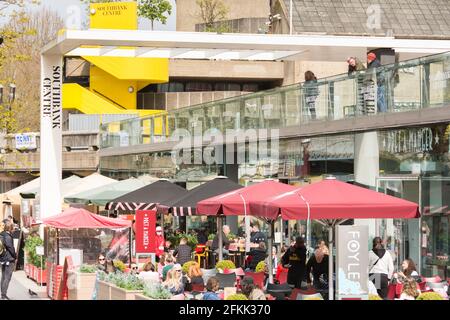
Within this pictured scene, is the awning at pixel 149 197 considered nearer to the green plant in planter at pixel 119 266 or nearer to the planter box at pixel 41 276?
the planter box at pixel 41 276

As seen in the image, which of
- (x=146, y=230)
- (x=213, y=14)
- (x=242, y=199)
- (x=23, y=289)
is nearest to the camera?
(x=242, y=199)

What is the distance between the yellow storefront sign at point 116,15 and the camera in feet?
237

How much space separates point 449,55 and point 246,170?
13026 mm

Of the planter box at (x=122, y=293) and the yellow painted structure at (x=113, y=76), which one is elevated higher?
the yellow painted structure at (x=113, y=76)

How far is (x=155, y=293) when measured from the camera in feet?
57.4

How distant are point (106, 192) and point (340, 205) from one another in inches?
798

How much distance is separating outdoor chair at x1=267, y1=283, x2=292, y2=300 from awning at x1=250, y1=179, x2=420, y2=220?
1522mm

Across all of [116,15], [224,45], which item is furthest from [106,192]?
[116,15]

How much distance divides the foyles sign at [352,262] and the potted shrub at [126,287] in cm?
403

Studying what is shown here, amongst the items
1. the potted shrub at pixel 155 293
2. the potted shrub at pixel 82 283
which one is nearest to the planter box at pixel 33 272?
the potted shrub at pixel 82 283

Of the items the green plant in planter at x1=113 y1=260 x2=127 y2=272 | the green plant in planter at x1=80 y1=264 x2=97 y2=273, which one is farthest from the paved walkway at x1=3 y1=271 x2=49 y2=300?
the green plant in planter at x1=80 y1=264 x2=97 y2=273

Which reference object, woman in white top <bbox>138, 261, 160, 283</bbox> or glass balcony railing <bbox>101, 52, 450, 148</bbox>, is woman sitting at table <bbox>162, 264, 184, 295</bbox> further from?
glass balcony railing <bbox>101, 52, 450, 148</bbox>

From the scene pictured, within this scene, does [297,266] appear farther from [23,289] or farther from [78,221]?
[23,289]

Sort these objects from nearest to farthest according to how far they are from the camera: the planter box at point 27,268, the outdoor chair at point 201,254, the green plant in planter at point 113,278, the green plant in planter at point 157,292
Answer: the green plant in planter at point 157,292 → the green plant in planter at point 113,278 → the outdoor chair at point 201,254 → the planter box at point 27,268
